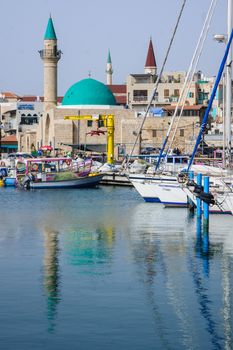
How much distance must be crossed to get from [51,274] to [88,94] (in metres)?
66.3

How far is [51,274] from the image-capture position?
22.8m

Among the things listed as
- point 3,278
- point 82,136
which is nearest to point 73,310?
point 3,278

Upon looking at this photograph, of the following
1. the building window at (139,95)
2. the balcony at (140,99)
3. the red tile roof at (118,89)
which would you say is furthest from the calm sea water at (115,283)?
the red tile roof at (118,89)

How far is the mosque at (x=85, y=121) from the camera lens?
83.2m

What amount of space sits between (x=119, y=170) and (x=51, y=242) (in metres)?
29.6

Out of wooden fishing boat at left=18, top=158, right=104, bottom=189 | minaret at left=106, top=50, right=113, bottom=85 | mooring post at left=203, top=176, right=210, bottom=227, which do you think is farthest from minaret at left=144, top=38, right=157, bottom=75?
mooring post at left=203, top=176, right=210, bottom=227

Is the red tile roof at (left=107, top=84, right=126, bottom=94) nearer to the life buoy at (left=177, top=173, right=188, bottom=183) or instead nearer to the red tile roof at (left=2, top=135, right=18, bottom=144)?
the red tile roof at (left=2, top=135, right=18, bottom=144)

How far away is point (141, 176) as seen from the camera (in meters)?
41.1

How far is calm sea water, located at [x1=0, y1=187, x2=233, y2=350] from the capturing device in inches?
671

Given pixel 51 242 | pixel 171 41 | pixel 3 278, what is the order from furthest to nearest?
1. pixel 171 41
2. pixel 51 242
3. pixel 3 278

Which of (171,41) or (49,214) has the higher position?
(171,41)

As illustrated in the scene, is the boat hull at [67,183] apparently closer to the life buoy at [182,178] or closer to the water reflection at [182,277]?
the life buoy at [182,178]

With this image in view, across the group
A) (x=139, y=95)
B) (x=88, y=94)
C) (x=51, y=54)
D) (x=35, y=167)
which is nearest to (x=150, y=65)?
(x=139, y=95)

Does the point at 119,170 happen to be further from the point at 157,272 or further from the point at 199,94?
the point at 199,94
